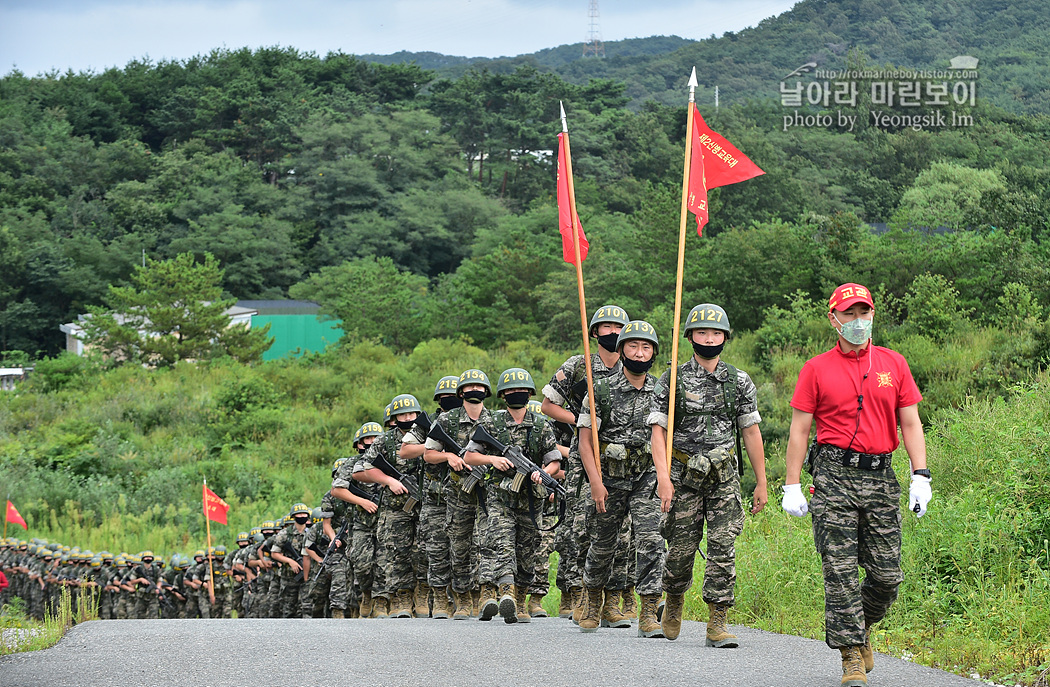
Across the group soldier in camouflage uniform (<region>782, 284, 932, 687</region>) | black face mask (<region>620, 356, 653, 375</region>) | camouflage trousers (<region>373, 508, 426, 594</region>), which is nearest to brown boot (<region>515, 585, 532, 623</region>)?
camouflage trousers (<region>373, 508, 426, 594</region>)

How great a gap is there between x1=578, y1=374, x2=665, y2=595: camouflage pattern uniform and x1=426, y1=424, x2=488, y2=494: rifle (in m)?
1.83

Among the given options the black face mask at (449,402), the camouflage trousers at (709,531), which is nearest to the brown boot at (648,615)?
the camouflage trousers at (709,531)

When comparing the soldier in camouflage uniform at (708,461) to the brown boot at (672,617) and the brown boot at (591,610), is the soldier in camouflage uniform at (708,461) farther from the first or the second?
the brown boot at (591,610)

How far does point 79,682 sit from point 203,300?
4797 centimetres

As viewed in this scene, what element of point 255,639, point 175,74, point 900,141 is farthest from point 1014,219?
point 175,74

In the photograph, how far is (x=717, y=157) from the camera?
393 inches

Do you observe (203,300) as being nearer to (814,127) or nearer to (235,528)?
(235,528)

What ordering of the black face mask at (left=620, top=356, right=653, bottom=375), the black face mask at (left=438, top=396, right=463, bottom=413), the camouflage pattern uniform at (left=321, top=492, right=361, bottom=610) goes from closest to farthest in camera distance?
the black face mask at (left=620, top=356, right=653, bottom=375) → the black face mask at (left=438, top=396, right=463, bottom=413) → the camouflage pattern uniform at (left=321, top=492, right=361, bottom=610)

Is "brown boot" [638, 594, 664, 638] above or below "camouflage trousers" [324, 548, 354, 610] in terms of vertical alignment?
above

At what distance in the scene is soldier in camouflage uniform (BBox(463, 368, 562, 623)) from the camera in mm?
10930

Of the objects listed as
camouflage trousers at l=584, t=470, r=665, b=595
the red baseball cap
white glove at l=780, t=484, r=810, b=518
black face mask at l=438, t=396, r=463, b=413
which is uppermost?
the red baseball cap

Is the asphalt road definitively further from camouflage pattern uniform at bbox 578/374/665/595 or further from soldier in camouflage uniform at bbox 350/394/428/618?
soldier in camouflage uniform at bbox 350/394/428/618

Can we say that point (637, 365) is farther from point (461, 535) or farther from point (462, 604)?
point (462, 604)

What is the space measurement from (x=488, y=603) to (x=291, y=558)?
708 cm
